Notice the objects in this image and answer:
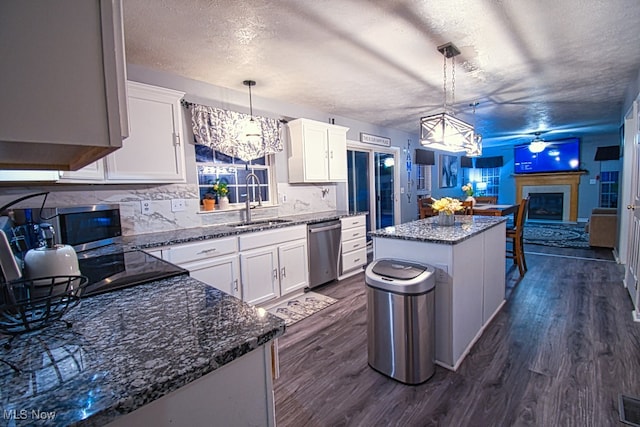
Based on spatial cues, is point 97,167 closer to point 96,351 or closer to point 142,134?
point 142,134

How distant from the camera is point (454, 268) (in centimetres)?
200

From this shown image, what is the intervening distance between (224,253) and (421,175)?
5.59m

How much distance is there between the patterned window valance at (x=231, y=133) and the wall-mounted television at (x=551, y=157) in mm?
7945

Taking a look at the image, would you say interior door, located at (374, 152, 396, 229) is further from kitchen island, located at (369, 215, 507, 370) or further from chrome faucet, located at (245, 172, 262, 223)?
kitchen island, located at (369, 215, 507, 370)

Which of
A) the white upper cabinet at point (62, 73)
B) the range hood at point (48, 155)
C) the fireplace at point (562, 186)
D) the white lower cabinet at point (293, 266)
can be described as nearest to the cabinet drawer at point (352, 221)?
the white lower cabinet at point (293, 266)

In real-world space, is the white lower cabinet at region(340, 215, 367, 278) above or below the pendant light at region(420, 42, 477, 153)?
below

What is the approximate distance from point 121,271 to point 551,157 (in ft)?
36.3

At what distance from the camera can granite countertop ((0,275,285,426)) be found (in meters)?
0.53

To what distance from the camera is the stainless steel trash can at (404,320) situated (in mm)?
1869

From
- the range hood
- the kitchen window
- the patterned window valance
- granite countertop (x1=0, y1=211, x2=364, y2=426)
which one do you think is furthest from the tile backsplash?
granite countertop (x1=0, y1=211, x2=364, y2=426)

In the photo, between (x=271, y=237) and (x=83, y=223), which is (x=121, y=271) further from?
(x=271, y=237)

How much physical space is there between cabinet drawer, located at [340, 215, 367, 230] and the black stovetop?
101 inches

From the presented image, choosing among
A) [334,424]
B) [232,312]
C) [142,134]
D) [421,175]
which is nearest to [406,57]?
[142,134]

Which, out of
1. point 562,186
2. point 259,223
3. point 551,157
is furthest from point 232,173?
point 562,186
